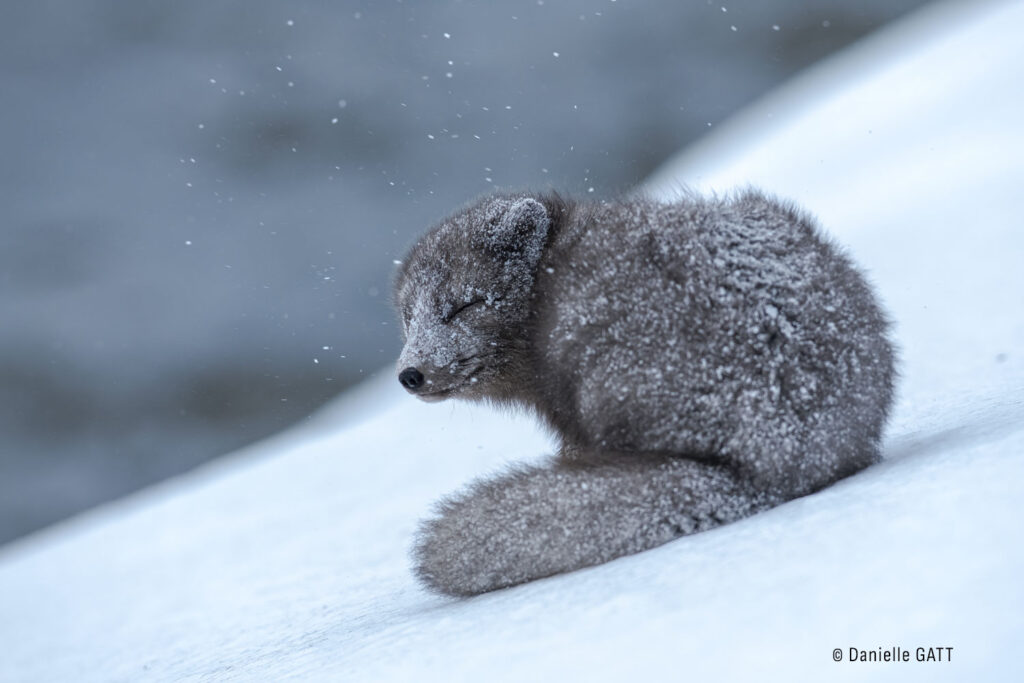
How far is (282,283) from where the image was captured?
24.9 m

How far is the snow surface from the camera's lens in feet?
6.35

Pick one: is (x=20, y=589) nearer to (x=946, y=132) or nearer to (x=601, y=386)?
(x=601, y=386)

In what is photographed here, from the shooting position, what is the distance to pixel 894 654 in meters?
1.74

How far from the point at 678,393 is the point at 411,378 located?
3.50 ft

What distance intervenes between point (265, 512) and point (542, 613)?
4.34m

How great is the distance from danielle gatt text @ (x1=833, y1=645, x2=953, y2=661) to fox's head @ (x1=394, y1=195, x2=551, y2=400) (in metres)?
1.86

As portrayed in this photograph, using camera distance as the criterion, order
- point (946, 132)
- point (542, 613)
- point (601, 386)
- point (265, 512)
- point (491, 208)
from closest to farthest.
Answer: point (542, 613), point (601, 386), point (491, 208), point (265, 512), point (946, 132)

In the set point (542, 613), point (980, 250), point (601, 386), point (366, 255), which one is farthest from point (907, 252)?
point (366, 255)

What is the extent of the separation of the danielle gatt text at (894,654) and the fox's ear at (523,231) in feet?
6.30

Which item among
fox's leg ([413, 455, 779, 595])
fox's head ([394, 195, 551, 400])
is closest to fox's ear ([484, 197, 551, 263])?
fox's head ([394, 195, 551, 400])

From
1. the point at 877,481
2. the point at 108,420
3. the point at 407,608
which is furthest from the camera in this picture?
the point at 108,420

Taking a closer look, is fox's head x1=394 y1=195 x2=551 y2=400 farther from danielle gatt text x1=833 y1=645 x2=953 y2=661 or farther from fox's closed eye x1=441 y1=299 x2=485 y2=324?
danielle gatt text x1=833 y1=645 x2=953 y2=661

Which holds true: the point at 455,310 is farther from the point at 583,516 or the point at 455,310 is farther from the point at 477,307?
the point at 583,516

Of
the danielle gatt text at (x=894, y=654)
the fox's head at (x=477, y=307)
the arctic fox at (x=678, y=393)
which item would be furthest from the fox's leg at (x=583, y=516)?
the danielle gatt text at (x=894, y=654)
